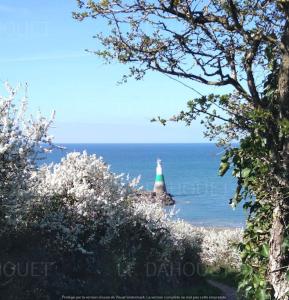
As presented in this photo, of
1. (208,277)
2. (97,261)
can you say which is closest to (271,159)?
(97,261)

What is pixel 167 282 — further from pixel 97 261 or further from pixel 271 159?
pixel 271 159

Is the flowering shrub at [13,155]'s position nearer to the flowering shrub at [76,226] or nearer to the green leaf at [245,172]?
the flowering shrub at [76,226]

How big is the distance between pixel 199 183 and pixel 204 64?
3854 inches

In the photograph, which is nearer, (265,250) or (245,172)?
(265,250)

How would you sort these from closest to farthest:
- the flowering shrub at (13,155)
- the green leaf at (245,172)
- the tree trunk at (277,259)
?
the tree trunk at (277,259) < the green leaf at (245,172) < the flowering shrub at (13,155)

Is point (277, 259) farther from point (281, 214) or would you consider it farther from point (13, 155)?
point (13, 155)

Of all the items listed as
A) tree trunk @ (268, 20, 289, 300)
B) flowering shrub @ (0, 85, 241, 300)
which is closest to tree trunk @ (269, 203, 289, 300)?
tree trunk @ (268, 20, 289, 300)

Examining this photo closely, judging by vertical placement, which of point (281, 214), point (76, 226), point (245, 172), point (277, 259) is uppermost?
point (245, 172)

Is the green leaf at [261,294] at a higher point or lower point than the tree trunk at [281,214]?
lower

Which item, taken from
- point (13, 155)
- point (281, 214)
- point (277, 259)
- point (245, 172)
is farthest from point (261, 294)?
point (13, 155)

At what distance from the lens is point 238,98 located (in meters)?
5.89

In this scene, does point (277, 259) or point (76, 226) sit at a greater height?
point (277, 259)

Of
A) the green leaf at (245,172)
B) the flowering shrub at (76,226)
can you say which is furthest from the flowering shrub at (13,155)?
the green leaf at (245,172)

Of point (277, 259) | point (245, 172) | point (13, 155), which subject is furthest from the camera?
point (13, 155)
